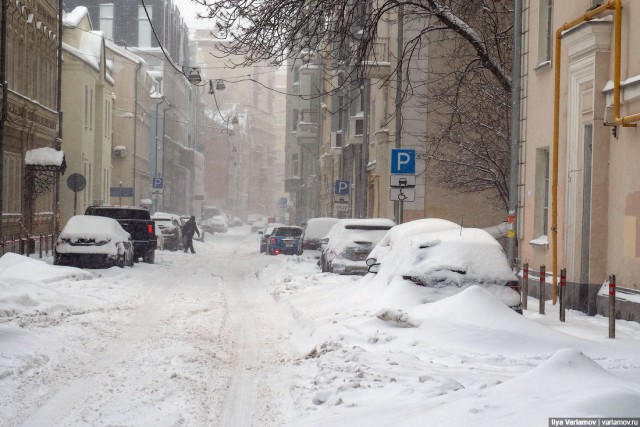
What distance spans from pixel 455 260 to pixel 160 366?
15.4 ft

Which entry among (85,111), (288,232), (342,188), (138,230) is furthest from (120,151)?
(138,230)

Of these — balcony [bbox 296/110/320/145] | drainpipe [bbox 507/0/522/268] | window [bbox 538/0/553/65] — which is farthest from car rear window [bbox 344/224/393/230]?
balcony [bbox 296/110/320/145]

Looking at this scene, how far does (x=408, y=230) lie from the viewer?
52.7ft

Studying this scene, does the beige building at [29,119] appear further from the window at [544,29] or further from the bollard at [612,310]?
the bollard at [612,310]

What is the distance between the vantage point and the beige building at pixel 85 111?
49.3 m

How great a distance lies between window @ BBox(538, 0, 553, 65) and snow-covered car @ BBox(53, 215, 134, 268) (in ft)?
38.7

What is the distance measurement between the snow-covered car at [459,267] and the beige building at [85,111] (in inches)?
1314

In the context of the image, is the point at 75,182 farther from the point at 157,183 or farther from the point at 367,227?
the point at 157,183

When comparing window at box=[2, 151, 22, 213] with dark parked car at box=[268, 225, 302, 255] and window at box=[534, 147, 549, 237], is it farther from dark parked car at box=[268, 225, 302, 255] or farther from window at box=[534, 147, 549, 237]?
window at box=[534, 147, 549, 237]

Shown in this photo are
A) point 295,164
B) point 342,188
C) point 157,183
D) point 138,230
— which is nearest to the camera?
point 138,230

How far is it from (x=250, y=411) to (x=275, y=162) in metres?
163

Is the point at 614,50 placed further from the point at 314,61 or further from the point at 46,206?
the point at 314,61

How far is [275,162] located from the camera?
171125mm

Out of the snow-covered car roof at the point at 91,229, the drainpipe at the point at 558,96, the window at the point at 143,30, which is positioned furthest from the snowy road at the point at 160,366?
the window at the point at 143,30
